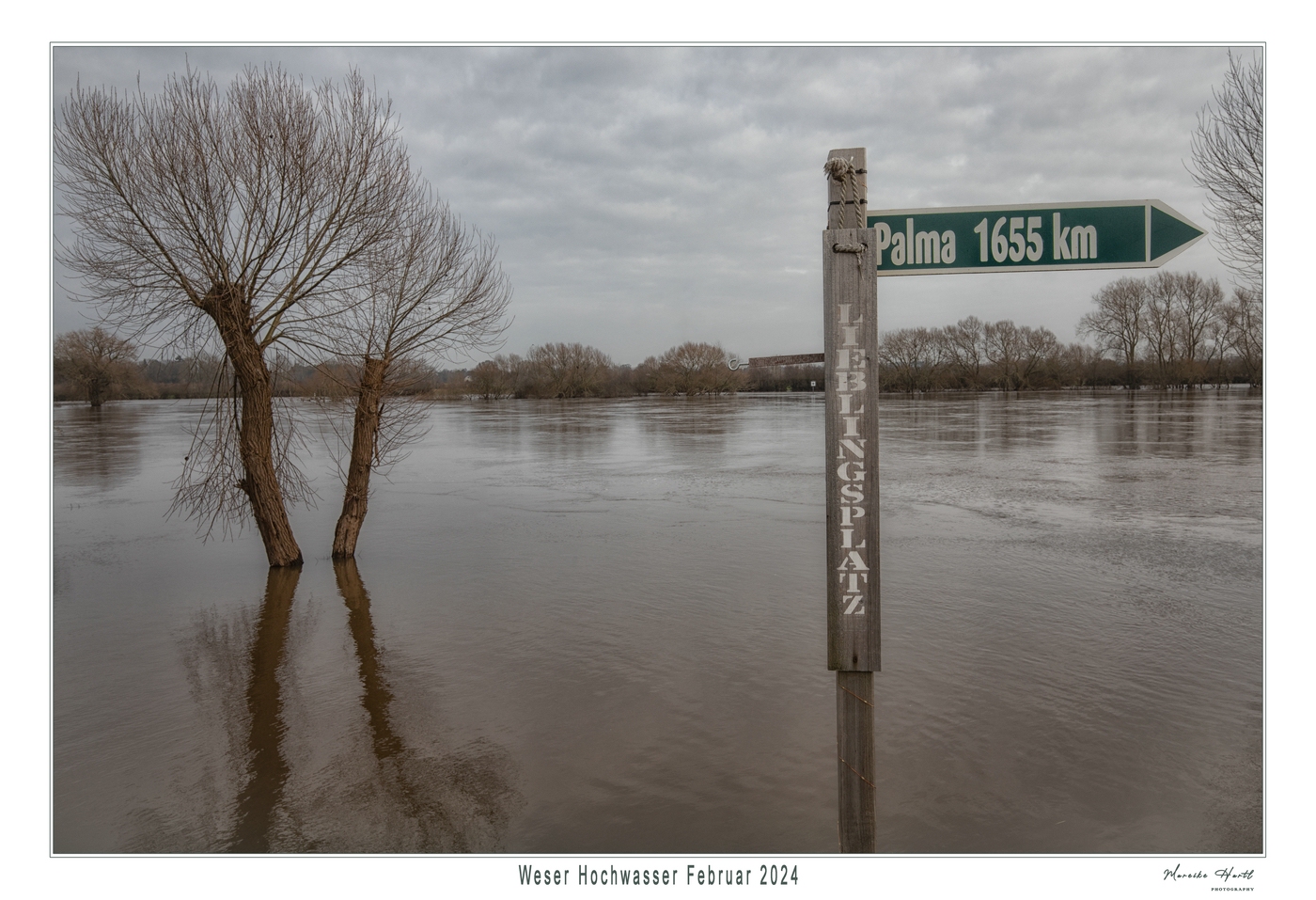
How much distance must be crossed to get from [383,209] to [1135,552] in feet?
39.8

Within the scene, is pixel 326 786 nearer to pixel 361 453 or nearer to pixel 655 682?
pixel 655 682

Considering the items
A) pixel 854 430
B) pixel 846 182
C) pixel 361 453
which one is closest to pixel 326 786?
pixel 854 430

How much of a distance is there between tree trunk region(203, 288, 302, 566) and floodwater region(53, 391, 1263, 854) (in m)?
0.64

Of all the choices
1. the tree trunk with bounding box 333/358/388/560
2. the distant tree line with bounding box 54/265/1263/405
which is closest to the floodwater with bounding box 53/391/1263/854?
the tree trunk with bounding box 333/358/388/560

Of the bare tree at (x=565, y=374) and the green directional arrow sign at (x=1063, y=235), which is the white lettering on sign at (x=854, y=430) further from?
the bare tree at (x=565, y=374)

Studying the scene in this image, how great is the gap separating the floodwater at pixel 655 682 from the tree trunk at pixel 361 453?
0.51m

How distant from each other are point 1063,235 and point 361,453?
11.3m

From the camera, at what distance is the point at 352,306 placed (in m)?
12.0

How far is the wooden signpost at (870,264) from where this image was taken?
2.98 m

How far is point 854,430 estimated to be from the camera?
9.73 ft

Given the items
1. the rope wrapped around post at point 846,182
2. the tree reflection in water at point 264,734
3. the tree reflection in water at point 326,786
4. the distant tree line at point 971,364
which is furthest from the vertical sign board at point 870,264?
the distant tree line at point 971,364

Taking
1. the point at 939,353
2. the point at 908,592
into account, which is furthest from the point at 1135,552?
the point at 939,353

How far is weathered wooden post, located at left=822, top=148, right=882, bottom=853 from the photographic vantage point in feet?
9.75

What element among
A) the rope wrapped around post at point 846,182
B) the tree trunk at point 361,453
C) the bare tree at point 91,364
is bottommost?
the tree trunk at point 361,453
